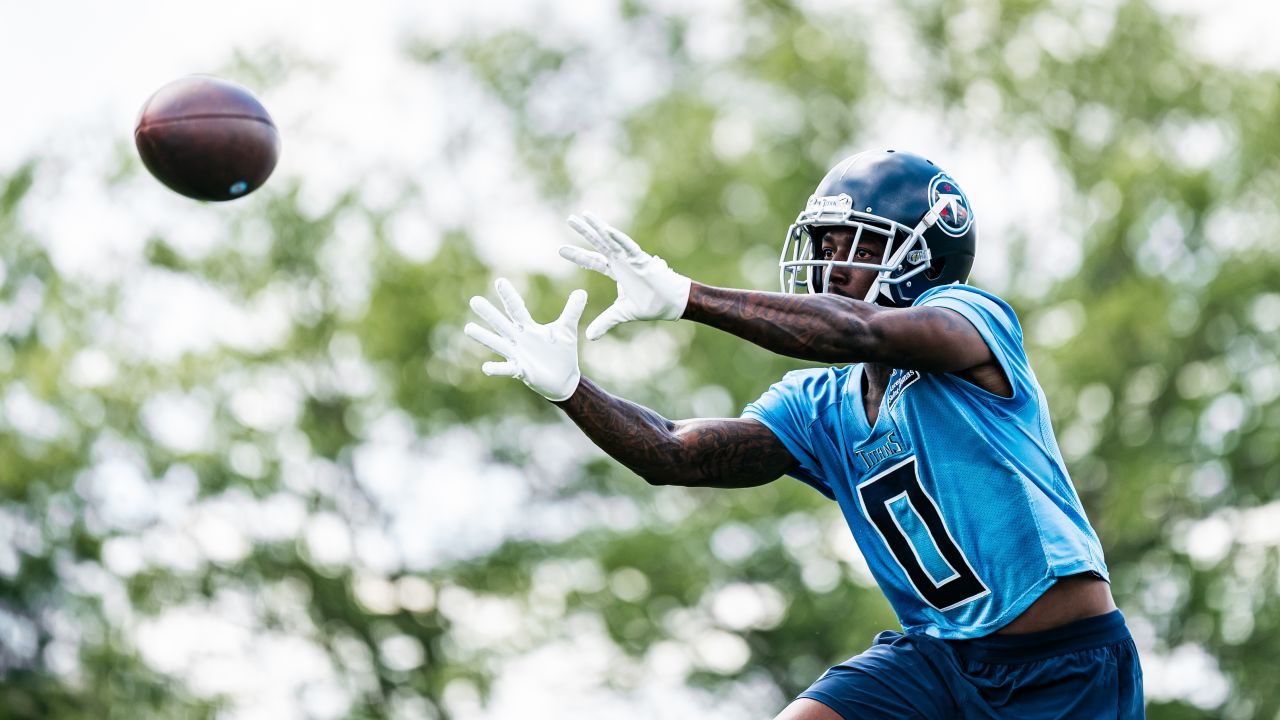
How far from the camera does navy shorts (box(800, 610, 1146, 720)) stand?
195 inches

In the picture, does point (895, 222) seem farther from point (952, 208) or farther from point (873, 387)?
point (873, 387)

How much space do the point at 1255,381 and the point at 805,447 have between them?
1539cm

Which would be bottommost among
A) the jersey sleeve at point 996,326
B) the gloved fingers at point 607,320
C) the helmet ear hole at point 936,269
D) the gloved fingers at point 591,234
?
the gloved fingers at point 607,320

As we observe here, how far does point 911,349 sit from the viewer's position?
4.81 meters

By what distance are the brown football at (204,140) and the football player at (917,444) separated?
237 cm

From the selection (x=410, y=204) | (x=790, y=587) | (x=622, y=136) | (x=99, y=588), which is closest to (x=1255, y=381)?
(x=790, y=587)

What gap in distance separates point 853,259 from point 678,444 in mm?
861

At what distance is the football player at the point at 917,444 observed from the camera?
15.7 ft

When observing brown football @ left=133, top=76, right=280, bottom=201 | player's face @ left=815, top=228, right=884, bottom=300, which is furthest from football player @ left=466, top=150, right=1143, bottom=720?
brown football @ left=133, top=76, right=280, bottom=201

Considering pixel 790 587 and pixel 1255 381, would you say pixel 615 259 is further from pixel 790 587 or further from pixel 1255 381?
pixel 1255 381

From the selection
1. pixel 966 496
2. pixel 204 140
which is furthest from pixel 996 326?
pixel 204 140

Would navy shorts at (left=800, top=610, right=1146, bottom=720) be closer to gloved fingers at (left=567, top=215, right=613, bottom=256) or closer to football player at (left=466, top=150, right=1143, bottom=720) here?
football player at (left=466, top=150, right=1143, bottom=720)

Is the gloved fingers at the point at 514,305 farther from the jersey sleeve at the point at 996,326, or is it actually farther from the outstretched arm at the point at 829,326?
the jersey sleeve at the point at 996,326

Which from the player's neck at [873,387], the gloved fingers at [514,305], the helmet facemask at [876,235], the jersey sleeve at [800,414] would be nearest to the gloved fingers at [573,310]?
the gloved fingers at [514,305]
